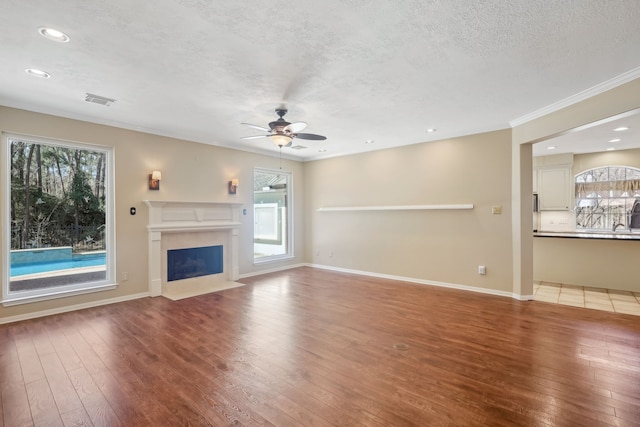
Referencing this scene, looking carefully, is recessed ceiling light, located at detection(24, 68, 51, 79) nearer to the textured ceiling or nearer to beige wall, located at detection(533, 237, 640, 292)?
the textured ceiling

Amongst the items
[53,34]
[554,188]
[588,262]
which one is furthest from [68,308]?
[554,188]

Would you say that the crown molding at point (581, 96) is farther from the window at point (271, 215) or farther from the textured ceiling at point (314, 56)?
the window at point (271, 215)

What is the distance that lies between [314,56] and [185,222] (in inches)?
158

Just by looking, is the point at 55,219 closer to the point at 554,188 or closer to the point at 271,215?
the point at 271,215

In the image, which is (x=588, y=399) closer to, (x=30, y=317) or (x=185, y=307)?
(x=185, y=307)

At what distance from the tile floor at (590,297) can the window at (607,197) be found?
2.42m

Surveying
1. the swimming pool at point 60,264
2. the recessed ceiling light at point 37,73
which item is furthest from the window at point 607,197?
the swimming pool at point 60,264

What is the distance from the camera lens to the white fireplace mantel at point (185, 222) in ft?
16.4

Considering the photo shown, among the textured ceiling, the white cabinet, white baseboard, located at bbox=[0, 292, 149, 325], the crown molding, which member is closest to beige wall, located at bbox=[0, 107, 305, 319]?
white baseboard, located at bbox=[0, 292, 149, 325]

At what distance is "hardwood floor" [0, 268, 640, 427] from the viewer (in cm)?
204

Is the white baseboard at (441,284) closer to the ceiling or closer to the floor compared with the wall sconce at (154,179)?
closer to the floor

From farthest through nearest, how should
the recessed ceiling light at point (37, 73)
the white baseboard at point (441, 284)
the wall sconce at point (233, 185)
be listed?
the wall sconce at point (233, 185) < the white baseboard at point (441, 284) < the recessed ceiling light at point (37, 73)

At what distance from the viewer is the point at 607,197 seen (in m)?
6.59

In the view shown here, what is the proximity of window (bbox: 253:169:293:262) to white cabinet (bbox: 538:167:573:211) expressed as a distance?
19.9 feet
